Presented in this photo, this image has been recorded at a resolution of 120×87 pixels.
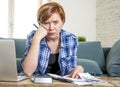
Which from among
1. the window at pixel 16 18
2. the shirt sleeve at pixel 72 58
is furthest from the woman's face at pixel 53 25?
the window at pixel 16 18

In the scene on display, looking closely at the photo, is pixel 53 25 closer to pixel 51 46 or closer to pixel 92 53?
pixel 51 46

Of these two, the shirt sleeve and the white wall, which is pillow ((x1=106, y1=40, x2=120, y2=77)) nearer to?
the shirt sleeve

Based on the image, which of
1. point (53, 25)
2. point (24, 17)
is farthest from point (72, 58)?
point (24, 17)

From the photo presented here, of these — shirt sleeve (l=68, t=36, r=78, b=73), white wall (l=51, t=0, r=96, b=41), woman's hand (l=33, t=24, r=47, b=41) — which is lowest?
shirt sleeve (l=68, t=36, r=78, b=73)

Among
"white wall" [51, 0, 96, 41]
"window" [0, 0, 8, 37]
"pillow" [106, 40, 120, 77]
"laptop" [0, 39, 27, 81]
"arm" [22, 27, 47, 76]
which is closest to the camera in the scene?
"laptop" [0, 39, 27, 81]

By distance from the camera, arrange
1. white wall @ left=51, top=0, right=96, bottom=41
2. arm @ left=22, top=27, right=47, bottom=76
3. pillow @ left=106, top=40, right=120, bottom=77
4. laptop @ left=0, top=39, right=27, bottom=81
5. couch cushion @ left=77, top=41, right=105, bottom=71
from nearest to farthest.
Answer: laptop @ left=0, top=39, right=27, bottom=81 → arm @ left=22, top=27, right=47, bottom=76 → pillow @ left=106, top=40, right=120, bottom=77 → couch cushion @ left=77, top=41, right=105, bottom=71 → white wall @ left=51, top=0, right=96, bottom=41

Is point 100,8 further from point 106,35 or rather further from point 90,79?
point 90,79

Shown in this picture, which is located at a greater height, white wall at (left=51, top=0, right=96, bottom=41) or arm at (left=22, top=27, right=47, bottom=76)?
white wall at (left=51, top=0, right=96, bottom=41)

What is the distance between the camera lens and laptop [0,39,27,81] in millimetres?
992

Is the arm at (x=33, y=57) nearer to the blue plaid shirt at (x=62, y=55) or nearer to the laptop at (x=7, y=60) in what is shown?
the blue plaid shirt at (x=62, y=55)

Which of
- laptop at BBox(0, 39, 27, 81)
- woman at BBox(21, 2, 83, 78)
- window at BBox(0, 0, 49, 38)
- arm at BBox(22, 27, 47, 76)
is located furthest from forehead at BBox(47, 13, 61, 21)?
window at BBox(0, 0, 49, 38)

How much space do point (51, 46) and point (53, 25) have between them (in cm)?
19

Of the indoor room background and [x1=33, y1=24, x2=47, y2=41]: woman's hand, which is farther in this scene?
the indoor room background

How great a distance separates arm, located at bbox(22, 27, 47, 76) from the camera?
155 centimetres
